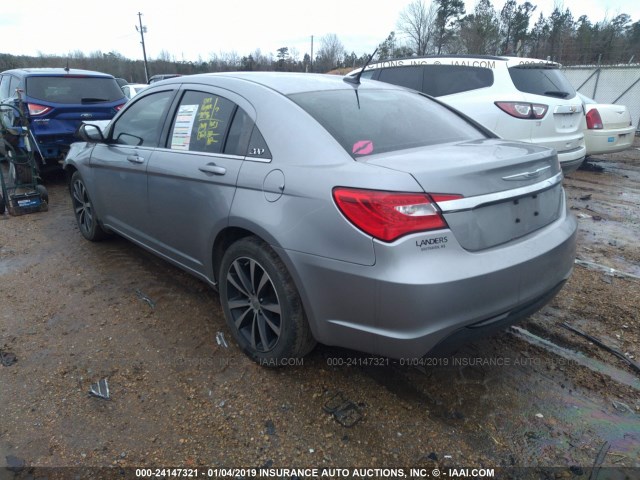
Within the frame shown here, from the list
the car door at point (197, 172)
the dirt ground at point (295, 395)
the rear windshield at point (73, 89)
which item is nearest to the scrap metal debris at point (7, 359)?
the dirt ground at point (295, 395)

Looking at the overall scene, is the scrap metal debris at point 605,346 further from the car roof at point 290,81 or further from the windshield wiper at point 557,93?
the windshield wiper at point 557,93

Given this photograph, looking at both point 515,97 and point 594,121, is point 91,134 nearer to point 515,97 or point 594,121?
point 515,97

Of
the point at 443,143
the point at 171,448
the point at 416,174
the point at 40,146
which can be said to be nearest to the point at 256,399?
the point at 171,448

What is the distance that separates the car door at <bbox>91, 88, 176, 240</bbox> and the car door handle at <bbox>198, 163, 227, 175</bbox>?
2.59ft

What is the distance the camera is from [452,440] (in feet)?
7.22

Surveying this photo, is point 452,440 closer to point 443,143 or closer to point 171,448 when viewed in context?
point 171,448

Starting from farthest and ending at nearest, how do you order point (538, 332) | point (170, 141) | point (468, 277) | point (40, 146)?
point (40, 146)
point (170, 141)
point (538, 332)
point (468, 277)

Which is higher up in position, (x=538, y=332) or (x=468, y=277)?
(x=468, y=277)

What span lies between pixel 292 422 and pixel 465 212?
1.36 m

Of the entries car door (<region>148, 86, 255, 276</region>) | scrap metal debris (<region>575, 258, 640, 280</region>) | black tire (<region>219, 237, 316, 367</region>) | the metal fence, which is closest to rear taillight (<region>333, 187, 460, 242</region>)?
black tire (<region>219, 237, 316, 367</region>)

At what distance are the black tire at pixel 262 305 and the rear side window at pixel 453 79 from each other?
4889mm

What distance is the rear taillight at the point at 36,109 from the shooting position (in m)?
6.75

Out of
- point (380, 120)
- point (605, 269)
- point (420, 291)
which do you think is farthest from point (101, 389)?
point (605, 269)

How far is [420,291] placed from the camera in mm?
1949
